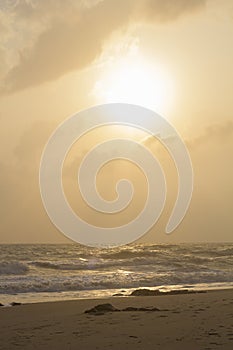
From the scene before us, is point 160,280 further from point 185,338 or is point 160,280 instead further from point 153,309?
point 185,338

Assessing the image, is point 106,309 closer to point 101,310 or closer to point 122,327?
point 101,310

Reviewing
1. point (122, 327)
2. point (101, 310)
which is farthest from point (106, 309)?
point (122, 327)

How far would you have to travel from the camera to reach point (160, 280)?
907 inches

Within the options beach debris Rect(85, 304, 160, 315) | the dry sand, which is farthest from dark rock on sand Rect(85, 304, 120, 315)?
the dry sand

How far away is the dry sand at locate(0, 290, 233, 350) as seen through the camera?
26.3 feet

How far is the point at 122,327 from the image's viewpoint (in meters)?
9.57

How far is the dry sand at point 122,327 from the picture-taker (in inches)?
316

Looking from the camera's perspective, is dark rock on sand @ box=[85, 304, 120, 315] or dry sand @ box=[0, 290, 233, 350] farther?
dark rock on sand @ box=[85, 304, 120, 315]

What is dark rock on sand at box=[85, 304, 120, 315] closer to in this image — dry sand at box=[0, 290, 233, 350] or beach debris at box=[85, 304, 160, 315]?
beach debris at box=[85, 304, 160, 315]

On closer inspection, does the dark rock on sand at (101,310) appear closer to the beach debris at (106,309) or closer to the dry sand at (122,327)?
the beach debris at (106,309)

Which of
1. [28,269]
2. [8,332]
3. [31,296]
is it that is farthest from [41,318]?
[28,269]

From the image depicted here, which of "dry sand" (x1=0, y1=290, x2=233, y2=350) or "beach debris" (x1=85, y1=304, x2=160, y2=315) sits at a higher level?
"beach debris" (x1=85, y1=304, x2=160, y2=315)

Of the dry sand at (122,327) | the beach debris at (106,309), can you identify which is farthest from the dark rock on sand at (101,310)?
the dry sand at (122,327)

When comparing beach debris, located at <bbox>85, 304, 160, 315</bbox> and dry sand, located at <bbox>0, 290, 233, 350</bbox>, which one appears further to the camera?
beach debris, located at <bbox>85, 304, 160, 315</bbox>
